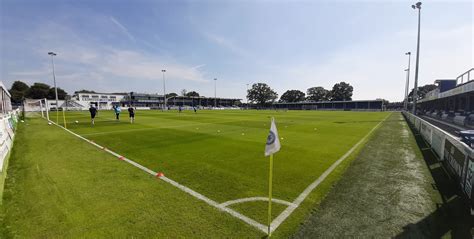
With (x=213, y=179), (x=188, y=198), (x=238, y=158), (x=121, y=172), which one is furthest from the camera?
(x=238, y=158)

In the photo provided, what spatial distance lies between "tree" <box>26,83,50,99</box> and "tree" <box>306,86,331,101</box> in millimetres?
147867

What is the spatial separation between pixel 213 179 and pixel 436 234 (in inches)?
172

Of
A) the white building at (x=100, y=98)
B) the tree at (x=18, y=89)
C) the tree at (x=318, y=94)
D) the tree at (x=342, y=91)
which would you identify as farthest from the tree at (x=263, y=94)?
the tree at (x=18, y=89)

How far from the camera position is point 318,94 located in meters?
134

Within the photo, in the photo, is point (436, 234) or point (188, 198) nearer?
point (436, 234)

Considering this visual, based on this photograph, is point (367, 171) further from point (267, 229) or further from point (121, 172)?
point (121, 172)

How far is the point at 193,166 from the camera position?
6.38m

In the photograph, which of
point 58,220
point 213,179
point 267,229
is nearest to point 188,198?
point 213,179

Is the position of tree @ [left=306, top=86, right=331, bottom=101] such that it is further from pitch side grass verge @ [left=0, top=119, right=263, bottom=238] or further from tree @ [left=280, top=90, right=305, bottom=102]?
pitch side grass verge @ [left=0, top=119, right=263, bottom=238]

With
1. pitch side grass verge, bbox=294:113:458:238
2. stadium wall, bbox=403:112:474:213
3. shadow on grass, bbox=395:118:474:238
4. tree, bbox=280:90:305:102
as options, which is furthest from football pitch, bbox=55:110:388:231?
tree, bbox=280:90:305:102

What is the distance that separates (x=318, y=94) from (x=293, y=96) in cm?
1746

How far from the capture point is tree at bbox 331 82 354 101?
12225 centimetres

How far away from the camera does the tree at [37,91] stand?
86.8 m

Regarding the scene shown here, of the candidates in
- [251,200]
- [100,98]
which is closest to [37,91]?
[100,98]
